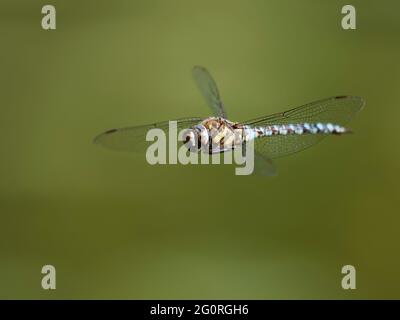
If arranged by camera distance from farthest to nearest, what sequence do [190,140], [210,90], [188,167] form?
[188,167]
[210,90]
[190,140]

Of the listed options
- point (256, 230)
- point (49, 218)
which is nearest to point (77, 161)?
point (49, 218)

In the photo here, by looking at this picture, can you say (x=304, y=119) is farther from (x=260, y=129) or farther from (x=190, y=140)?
(x=190, y=140)

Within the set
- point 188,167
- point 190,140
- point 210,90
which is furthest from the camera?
point 188,167

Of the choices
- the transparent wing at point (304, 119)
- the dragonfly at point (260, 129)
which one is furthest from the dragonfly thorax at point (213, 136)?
the transparent wing at point (304, 119)

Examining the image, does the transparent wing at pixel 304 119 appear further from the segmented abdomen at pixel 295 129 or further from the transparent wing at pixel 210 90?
the transparent wing at pixel 210 90

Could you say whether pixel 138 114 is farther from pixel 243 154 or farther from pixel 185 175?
pixel 243 154


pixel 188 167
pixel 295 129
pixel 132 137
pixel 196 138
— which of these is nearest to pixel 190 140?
pixel 196 138

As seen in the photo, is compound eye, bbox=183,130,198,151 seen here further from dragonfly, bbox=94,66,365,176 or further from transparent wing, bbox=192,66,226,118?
transparent wing, bbox=192,66,226,118
